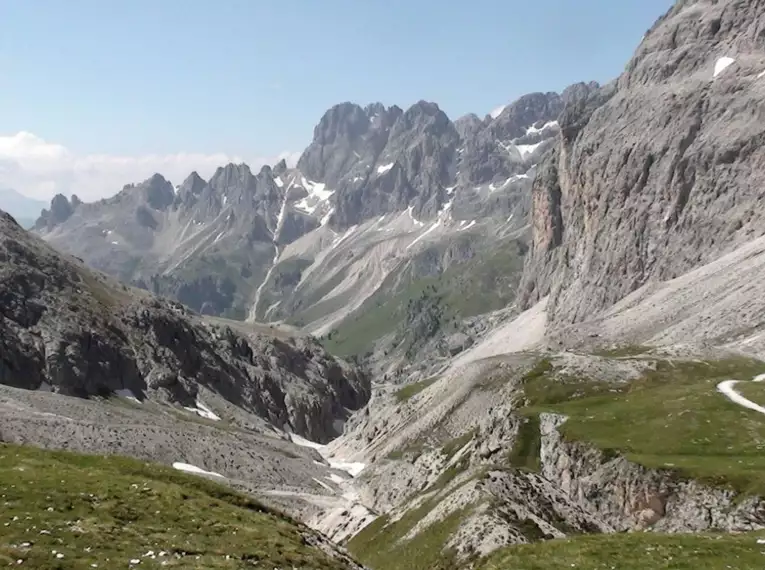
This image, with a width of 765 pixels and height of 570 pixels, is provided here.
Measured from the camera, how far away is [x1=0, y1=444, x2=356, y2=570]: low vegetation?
24.5 m

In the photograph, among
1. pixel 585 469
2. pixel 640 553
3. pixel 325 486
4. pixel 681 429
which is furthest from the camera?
pixel 325 486

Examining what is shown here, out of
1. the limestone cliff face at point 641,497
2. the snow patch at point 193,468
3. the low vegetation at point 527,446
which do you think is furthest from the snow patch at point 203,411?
the limestone cliff face at point 641,497

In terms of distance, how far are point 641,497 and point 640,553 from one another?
21.0 m

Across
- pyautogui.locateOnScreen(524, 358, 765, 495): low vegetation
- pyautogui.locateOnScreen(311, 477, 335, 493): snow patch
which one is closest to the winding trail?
pyautogui.locateOnScreen(524, 358, 765, 495): low vegetation

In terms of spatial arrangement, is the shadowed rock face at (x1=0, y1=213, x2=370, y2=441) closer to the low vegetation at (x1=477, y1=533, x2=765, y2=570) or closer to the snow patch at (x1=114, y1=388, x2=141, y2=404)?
the snow patch at (x1=114, y1=388, x2=141, y2=404)

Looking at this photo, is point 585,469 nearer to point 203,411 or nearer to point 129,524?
point 129,524

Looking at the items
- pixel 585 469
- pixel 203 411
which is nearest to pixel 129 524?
pixel 585 469

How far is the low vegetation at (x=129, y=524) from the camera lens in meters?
24.5

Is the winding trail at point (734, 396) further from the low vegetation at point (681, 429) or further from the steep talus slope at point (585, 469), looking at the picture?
the steep talus slope at point (585, 469)

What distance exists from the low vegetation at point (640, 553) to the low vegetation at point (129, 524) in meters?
8.49

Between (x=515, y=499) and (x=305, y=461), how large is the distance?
9413cm

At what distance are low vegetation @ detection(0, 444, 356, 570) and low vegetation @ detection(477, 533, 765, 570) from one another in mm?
8490

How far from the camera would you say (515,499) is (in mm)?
45375

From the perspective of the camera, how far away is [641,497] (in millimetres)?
50031
